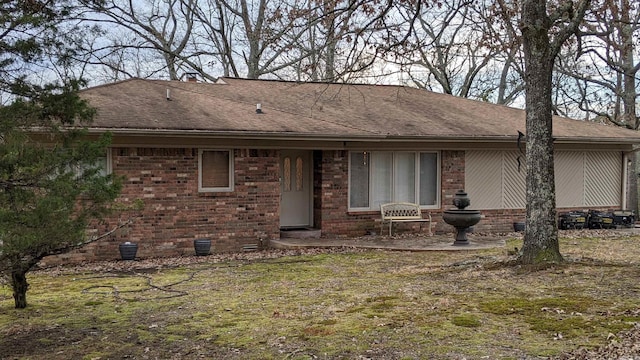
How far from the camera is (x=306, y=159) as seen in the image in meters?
14.8

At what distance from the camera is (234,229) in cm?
1303

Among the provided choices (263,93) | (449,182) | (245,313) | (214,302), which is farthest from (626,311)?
(263,93)

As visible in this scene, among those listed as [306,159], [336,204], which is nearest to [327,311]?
[336,204]

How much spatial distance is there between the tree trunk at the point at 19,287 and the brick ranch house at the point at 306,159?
4046 mm

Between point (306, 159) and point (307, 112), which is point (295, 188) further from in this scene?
point (307, 112)

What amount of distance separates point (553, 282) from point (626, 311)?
1.79 m

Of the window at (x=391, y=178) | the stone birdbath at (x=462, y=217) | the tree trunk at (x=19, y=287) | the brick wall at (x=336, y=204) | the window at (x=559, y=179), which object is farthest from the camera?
the window at (x=559, y=179)

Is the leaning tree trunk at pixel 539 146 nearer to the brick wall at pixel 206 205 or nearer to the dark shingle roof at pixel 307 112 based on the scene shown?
the dark shingle roof at pixel 307 112

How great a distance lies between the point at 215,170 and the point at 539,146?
6697 mm

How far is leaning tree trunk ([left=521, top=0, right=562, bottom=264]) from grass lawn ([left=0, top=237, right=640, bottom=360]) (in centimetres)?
48

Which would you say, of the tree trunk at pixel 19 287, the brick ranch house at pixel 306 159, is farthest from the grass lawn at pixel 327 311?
the brick ranch house at pixel 306 159

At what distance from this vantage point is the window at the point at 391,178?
48.1 ft

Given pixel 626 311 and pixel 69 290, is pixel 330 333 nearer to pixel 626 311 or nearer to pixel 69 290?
pixel 626 311

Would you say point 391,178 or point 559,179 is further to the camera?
point 559,179
